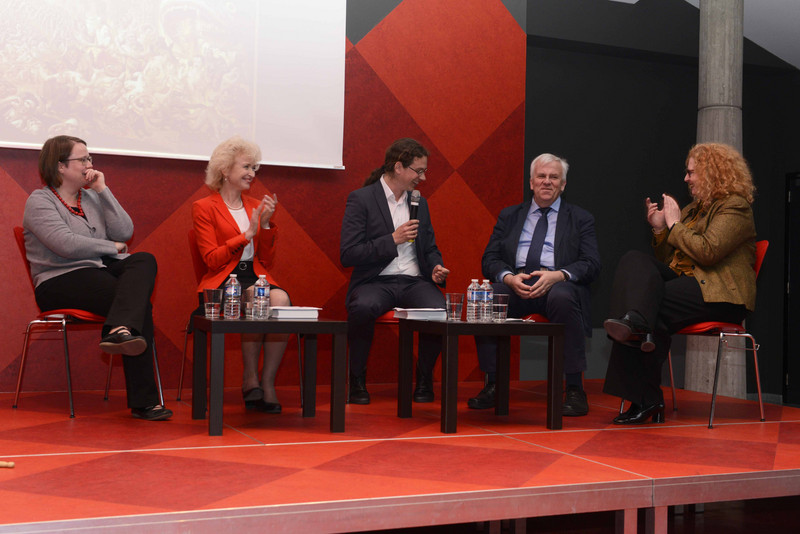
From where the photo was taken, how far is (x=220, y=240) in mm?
3697

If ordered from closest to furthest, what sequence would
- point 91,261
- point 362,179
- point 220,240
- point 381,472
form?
point 381,472, point 91,261, point 220,240, point 362,179

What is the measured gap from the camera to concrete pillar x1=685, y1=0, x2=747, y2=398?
500 centimetres

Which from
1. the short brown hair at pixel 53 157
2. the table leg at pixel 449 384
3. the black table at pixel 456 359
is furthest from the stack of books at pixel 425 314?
the short brown hair at pixel 53 157

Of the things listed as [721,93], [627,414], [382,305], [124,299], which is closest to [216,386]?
[124,299]

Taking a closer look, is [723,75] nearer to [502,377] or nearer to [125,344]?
[502,377]

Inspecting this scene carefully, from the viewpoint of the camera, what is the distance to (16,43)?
12.9 feet

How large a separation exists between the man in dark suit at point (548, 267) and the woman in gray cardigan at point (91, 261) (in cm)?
157

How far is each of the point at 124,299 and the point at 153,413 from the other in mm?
482

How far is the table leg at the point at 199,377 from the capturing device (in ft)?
10.5

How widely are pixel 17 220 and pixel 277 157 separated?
1.43 meters

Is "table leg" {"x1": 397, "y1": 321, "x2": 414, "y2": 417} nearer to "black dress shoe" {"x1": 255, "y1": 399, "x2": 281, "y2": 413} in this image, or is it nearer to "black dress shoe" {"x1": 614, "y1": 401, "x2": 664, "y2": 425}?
"black dress shoe" {"x1": 255, "y1": 399, "x2": 281, "y2": 413}

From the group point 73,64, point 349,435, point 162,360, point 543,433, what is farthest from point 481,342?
point 73,64

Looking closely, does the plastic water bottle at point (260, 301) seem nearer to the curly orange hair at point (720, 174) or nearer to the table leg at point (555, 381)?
the table leg at point (555, 381)

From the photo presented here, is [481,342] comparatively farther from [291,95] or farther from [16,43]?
[16,43]
